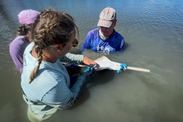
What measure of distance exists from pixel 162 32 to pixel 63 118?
3820 mm

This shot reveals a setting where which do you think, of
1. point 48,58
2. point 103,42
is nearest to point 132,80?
point 103,42

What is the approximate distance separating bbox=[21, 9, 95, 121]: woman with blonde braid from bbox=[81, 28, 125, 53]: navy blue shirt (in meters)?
1.94

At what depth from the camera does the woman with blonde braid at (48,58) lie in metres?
1.70

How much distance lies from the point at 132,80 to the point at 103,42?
3.25 feet

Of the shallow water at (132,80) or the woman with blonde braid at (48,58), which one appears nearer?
the woman with blonde braid at (48,58)

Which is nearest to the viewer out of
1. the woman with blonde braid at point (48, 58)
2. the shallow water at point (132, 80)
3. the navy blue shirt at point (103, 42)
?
the woman with blonde braid at point (48, 58)

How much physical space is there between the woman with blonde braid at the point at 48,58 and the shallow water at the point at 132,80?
0.65 m

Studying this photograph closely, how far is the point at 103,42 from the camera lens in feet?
13.1

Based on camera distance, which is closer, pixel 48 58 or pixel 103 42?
pixel 48 58

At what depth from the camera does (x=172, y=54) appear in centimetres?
432

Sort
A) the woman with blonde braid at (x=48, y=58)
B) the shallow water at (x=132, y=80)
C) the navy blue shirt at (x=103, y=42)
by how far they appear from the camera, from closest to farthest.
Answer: the woman with blonde braid at (x=48, y=58)
the shallow water at (x=132, y=80)
the navy blue shirt at (x=103, y=42)

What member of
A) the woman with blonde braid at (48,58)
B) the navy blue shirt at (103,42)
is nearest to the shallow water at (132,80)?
the navy blue shirt at (103,42)

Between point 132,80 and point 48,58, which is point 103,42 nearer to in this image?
point 132,80

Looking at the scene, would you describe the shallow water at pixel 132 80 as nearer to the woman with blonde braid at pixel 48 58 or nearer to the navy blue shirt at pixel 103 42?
the navy blue shirt at pixel 103 42
